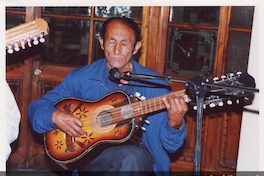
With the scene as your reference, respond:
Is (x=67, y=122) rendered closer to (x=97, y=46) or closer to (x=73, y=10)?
(x=97, y=46)

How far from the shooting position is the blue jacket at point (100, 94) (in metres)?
1.39

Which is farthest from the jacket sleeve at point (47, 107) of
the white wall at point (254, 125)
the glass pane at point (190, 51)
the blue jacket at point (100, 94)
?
the white wall at point (254, 125)

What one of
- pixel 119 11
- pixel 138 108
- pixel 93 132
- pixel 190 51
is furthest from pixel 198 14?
pixel 93 132

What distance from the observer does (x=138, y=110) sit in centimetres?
135

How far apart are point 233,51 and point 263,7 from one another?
0.98 ft

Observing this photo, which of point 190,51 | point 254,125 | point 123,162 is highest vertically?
point 190,51

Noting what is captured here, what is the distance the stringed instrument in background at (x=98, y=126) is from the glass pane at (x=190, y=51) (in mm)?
380

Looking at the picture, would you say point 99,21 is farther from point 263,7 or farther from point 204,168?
point 204,168

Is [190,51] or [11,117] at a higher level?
[190,51]

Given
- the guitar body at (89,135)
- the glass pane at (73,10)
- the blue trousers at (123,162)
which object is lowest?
the blue trousers at (123,162)

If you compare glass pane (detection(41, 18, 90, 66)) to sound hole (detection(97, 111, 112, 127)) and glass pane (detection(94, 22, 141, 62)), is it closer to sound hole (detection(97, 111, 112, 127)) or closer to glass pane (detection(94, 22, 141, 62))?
glass pane (detection(94, 22, 141, 62))

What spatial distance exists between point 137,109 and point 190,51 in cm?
47

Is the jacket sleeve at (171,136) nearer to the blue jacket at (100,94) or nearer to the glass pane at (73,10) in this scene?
the blue jacket at (100,94)

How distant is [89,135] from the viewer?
4.54ft
